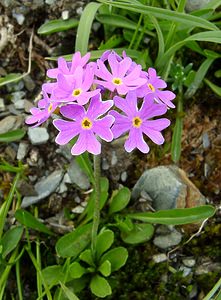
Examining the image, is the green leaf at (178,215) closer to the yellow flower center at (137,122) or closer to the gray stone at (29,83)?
the yellow flower center at (137,122)

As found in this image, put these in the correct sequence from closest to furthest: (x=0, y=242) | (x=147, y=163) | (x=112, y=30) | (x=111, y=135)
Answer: (x=111, y=135), (x=0, y=242), (x=147, y=163), (x=112, y=30)

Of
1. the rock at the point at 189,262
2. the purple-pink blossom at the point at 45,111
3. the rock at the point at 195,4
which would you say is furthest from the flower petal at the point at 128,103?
the rock at the point at 195,4

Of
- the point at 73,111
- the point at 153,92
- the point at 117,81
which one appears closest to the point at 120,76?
the point at 117,81

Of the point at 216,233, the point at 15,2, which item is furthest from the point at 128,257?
the point at 15,2

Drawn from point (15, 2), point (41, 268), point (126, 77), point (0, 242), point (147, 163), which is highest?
Result: point (126, 77)

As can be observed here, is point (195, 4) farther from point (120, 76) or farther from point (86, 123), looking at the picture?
point (86, 123)

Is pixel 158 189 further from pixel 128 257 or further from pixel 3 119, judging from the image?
pixel 3 119
